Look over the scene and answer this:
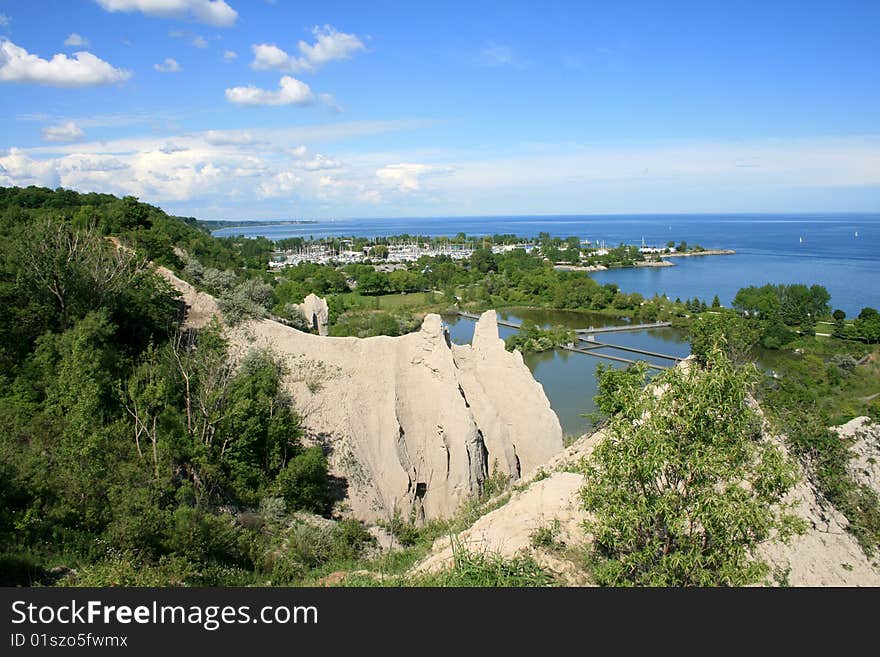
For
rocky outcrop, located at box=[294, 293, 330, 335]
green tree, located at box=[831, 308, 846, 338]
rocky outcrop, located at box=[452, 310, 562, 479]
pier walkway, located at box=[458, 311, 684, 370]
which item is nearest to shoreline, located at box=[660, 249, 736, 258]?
green tree, located at box=[831, 308, 846, 338]

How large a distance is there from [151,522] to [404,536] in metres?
7.29

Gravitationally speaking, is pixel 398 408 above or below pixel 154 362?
below

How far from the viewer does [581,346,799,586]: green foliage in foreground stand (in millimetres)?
7090

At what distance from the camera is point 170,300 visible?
2195 centimetres

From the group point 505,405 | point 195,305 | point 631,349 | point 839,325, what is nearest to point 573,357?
point 631,349

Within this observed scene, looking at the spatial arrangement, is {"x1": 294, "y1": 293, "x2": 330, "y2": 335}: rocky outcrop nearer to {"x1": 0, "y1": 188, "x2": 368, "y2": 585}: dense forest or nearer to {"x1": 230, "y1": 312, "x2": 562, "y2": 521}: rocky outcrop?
{"x1": 0, "y1": 188, "x2": 368, "y2": 585}: dense forest

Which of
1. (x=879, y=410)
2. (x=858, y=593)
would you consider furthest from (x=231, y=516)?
(x=879, y=410)

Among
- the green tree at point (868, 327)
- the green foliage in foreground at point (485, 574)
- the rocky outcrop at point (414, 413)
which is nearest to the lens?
the green foliage in foreground at point (485, 574)

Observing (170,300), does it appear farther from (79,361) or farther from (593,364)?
(593,364)

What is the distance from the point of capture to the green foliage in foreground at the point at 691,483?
709cm

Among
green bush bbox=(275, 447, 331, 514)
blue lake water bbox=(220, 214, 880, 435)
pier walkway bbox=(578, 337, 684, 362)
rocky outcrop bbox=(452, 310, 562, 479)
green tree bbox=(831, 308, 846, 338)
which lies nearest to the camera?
green bush bbox=(275, 447, 331, 514)

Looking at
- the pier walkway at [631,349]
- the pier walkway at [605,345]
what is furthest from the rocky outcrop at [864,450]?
the pier walkway at [631,349]

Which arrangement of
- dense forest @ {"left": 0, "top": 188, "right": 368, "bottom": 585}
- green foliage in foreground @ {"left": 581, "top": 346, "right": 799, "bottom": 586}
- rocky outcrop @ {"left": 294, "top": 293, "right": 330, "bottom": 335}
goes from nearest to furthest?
green foliage in foreground @ {"left": 581, "top": 346, "right": 799, "bottom": 586}, dense forest @ {"left": 0, "top": 188, "right": 368, "bottom": 585}, rocky outcrop @ {"left": 294, "top": 293, "right": 330, "bottom": 335}

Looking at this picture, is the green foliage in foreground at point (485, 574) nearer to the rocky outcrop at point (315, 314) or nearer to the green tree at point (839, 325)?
the rocky outcrop at point (315, 314)
